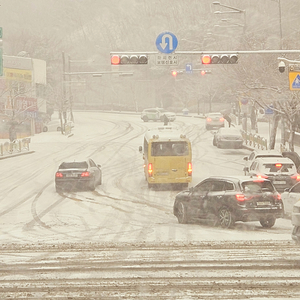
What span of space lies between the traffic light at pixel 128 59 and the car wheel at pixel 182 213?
196 inches

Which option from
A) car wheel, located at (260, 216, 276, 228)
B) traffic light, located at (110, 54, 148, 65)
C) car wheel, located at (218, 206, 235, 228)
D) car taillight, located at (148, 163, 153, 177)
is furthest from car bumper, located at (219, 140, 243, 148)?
car wheel, located at (218, 206, 235, 228)

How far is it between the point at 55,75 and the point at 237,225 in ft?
264

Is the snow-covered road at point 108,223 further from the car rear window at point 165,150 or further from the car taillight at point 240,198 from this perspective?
the car rear window at point 165,150

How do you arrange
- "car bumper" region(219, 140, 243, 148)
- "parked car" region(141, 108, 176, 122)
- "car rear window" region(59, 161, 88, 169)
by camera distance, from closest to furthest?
"car rear window" region(59, 161, 88, 169), "car bumper" region(219, 140, 243, 148), "parked car" region(141, 108, 176, 122)

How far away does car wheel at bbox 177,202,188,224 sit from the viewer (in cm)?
1844

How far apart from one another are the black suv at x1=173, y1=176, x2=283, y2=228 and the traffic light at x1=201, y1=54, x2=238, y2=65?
4516 mm

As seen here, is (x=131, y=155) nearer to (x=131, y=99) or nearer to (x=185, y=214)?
(x=185, y=214)

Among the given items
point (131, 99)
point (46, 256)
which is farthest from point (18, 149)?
point (131, 99)

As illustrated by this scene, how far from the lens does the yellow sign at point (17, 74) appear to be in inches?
2504

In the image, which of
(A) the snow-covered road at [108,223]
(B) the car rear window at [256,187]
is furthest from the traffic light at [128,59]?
(B) the car rear window at [256,187]

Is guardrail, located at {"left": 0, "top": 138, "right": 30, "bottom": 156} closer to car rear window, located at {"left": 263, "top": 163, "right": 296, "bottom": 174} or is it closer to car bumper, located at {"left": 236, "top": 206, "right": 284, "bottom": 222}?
car rear window, located at {"left": 263, "top": 163, "right": 296, "bottom": 174}

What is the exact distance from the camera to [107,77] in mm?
123562

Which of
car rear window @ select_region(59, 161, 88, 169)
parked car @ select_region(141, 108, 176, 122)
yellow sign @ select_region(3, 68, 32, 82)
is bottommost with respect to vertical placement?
car rear window @ select_region(59, 161, 88, 169)

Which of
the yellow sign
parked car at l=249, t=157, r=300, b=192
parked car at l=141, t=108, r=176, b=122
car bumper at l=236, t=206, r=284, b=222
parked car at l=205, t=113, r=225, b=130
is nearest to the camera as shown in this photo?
car bumper at l=236, t=206, r=284, b=222
